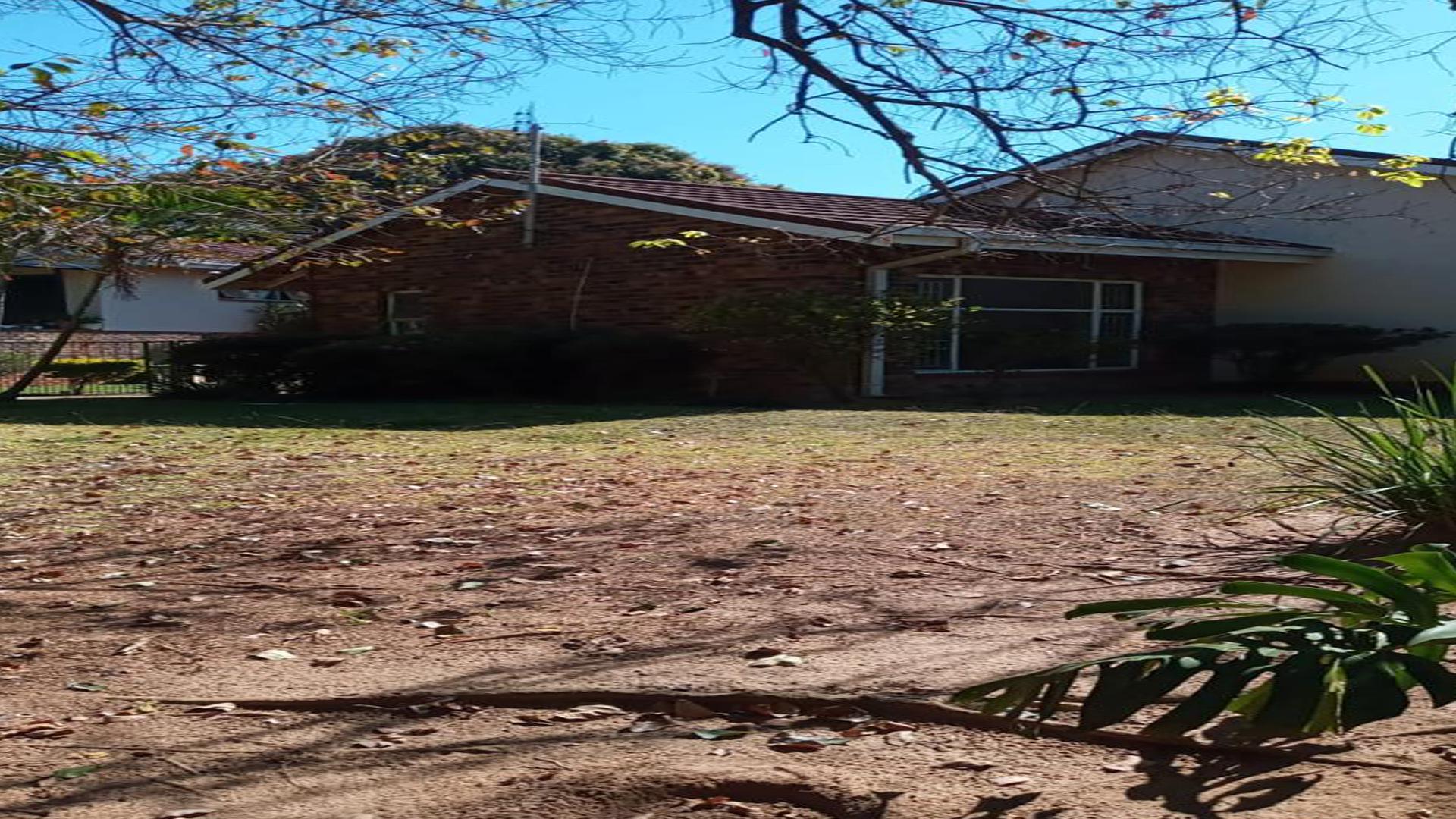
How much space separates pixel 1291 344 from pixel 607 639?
1791 cm

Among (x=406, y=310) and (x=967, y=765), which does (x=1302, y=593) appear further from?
(x=406, y=310)

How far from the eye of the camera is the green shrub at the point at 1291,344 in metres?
20.5

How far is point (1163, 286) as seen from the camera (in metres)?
21.9

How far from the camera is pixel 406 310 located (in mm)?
22750

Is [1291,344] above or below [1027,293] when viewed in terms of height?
below

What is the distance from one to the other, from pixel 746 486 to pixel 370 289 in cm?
1512

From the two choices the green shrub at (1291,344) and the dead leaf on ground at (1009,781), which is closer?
the dead leaf on ground at (1009,781)

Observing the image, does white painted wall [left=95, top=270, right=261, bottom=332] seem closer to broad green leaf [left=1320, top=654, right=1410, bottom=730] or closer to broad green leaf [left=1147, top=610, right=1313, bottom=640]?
broad green leaf [left=1147, top=610, right=1313, bottom=640]

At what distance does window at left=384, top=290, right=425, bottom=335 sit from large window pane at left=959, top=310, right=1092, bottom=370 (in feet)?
29.6

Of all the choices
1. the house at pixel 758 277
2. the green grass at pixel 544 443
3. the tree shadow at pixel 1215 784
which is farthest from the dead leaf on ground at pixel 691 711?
the house at pixel 758 277

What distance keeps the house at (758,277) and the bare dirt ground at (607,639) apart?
7.18m

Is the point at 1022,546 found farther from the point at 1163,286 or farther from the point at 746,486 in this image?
the point at 1163,286

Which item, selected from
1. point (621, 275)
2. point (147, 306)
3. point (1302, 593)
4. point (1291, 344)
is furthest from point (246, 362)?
point (1302, 593)

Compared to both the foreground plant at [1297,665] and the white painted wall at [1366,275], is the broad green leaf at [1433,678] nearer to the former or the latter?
the foreground plant at [1297,665]
